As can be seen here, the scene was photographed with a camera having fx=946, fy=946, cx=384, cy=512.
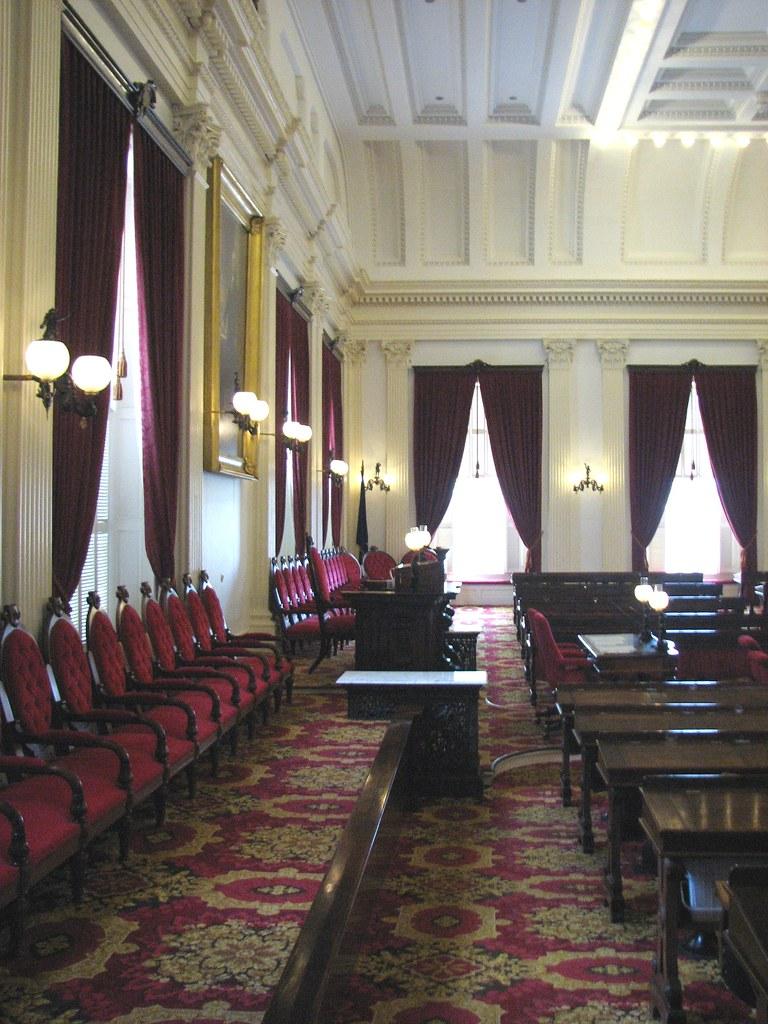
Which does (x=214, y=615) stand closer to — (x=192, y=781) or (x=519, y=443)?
(x=192, y=781)

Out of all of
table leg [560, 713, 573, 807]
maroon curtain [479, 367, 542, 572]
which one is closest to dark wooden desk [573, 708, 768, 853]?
table leg [560, 713, 573, 807]

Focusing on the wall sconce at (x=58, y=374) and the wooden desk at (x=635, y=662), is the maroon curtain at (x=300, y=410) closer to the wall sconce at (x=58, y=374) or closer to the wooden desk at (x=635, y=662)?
the wooden desk at (x=635, y=662)

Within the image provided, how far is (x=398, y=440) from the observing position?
1622cm

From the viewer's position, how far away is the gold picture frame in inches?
Answer: 298

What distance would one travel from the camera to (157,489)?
21.3 feet

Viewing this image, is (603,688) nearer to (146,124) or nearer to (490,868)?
(490,868)

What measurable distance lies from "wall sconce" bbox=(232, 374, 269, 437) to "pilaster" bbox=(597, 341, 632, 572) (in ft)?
29.2

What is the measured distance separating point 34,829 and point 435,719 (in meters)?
2.42

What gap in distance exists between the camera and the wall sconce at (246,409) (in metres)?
7.94

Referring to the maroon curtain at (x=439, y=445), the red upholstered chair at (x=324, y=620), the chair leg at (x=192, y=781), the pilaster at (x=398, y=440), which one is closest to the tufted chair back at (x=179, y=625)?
the chair leg at (x=192, y=781)

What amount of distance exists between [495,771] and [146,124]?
15.6 ft

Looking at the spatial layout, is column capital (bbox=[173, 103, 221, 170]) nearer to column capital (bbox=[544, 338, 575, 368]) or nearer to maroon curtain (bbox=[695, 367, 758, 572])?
column capital (bbox=[544, 338, 575, 368])

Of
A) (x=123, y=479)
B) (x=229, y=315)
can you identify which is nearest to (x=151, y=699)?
(x=123, y=479)

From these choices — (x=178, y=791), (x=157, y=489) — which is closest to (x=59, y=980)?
(x=178, y=791)
